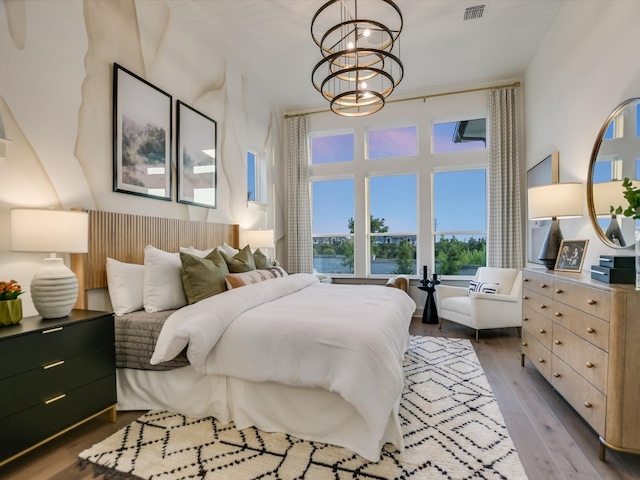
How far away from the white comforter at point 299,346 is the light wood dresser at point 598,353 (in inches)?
40.8

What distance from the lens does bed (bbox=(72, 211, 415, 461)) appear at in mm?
1768

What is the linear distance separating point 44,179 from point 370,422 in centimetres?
255

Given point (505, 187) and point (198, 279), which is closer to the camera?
point (198, 279)

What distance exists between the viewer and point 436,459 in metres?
1.76

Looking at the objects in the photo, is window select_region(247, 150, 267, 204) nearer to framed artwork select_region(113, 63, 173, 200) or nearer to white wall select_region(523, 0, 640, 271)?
framed artwork select_region(113, 63, 173, 200)

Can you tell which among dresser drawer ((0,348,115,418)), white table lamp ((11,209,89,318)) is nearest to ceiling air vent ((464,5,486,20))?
white table lamp ((11,209,89,318))

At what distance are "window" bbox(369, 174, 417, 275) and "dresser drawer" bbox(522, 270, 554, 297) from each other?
232cm

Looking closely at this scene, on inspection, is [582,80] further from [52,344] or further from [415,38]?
[52,344]

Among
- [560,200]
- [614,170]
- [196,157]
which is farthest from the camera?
[196,157]

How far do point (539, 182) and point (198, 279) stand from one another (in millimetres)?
4003

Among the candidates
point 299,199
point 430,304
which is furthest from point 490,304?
point 299,199

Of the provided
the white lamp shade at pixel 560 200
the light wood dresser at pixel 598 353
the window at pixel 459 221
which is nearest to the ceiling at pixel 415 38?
the window at pixel 459 221

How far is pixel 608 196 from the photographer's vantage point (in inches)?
95.2

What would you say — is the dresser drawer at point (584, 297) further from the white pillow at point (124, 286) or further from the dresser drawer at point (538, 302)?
the white pillow at point (124, 286)
